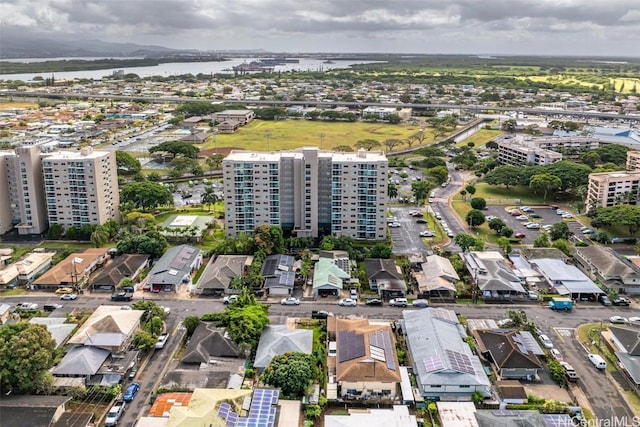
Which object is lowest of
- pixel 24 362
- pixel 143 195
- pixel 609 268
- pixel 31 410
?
pixel 31 410

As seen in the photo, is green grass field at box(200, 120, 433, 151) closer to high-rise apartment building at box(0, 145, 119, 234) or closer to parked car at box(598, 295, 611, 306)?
high-rise apartment building at box(0, 145, 119, 234)

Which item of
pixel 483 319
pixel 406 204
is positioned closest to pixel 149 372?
pixel 483 319

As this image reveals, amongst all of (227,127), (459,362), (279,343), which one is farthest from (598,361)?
(227,127)

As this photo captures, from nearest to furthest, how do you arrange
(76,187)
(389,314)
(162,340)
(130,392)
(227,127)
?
(130,392) < (162,340) < (389,314) < (76,187) < (227,127)

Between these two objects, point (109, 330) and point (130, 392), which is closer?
point (130, 392)

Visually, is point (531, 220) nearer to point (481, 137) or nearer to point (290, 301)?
point (290, 301)

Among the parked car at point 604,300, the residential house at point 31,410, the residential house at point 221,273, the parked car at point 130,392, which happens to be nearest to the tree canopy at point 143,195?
the residential house at point 221,273

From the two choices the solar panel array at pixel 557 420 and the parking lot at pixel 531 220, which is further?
the parking lot at pixel 531 220

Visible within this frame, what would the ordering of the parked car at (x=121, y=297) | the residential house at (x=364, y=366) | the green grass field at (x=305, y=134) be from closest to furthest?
the residential house at (x=364, y=366) < the parked car at (x=121, y=297) < the green grass field at (x=305, y=134)

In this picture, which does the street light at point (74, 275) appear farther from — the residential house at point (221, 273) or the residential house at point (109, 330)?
the residential house at point (221, 273)
